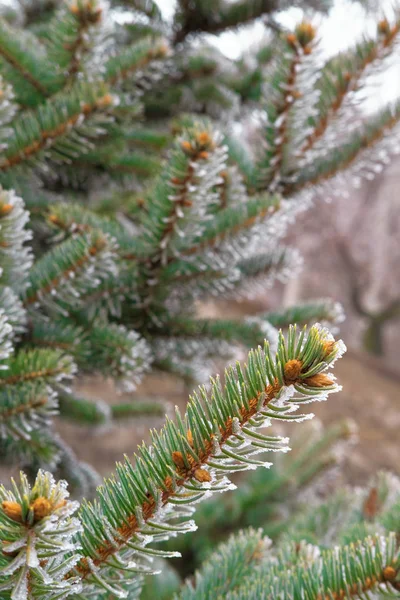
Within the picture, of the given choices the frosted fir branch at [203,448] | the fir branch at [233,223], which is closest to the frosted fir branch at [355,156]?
the fir branch at [233,223]

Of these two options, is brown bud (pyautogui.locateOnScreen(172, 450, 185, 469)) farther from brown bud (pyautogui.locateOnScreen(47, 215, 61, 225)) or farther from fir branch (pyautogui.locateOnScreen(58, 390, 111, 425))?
fir branch (pyautogui.locateOnScreen(58, 390, 111, 425))

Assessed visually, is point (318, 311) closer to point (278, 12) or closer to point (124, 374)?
point (124, 374)

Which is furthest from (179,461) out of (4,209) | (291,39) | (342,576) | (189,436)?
(291,39)

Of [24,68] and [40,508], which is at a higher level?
[24,68]

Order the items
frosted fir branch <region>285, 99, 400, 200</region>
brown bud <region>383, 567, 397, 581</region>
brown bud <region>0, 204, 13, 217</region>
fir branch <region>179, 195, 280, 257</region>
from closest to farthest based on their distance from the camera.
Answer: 1. brown bud <region>383, 567, 397, 581</region>
2. brown bud <region>0, 204, 13, 217</region>
3. fir branch <region>179, 195, 280, 257</region>
4. frosted fir branch <region>285, 99, 400, 200</region>

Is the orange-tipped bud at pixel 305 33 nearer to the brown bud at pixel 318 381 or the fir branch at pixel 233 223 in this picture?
the fir branch at pixel 233 223

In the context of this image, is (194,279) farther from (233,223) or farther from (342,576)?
(342,576)

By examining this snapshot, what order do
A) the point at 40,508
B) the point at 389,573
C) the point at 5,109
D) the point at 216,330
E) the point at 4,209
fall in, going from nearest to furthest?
the point at 40,508
the point at 389,573
the point at 4,209
the point at 5,109
the point at 216,330

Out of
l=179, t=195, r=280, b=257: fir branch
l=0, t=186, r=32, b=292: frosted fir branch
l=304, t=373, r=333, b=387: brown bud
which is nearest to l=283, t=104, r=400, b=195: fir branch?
l=179, t=195, r=280, b=257: fir branch
